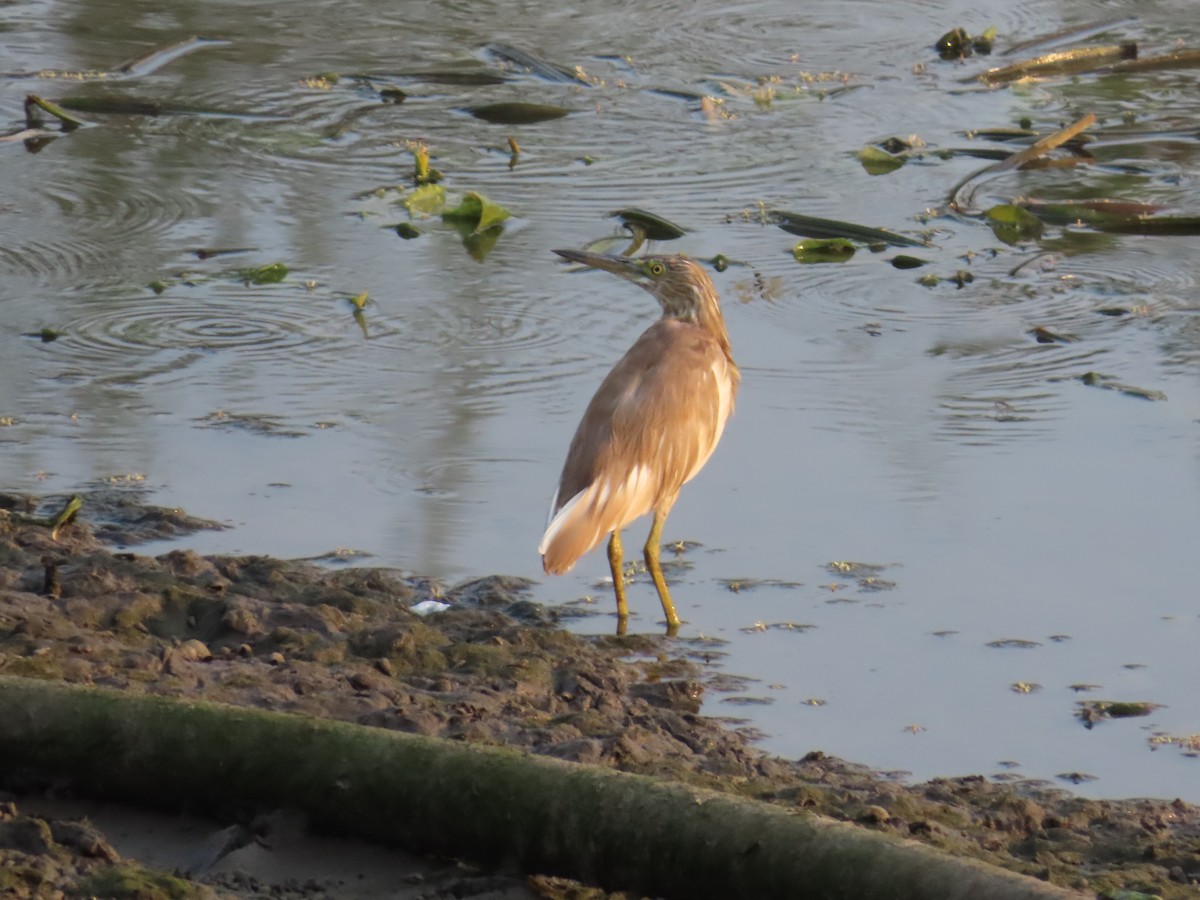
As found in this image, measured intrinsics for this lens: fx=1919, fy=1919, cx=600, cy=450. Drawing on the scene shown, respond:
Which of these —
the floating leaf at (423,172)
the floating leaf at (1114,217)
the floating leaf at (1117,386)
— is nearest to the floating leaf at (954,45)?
the floating leaf at (1114,217)

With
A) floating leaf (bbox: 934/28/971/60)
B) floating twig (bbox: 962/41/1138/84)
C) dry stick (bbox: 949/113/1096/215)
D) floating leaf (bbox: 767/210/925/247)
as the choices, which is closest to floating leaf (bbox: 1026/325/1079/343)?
floating leaf (bbox: 767/210/925/247)

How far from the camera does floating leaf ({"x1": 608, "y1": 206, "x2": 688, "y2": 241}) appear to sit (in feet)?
27.6

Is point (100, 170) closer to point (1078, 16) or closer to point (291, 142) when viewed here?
point (291, 142)

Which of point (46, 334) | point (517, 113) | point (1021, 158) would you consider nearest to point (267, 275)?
point (46, 334)

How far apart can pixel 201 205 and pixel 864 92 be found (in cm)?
394

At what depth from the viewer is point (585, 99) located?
34.7 feet

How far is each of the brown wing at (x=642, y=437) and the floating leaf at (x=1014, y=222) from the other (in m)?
2.95

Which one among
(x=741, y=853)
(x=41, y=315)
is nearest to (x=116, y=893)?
(x=741, y=853)

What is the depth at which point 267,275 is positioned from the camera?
7809 millimetres

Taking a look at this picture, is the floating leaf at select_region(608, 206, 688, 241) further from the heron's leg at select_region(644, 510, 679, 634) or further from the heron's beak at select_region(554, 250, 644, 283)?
the heron's leg at select_region(644, 510, 679, 634)

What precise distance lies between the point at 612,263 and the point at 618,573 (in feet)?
4.09

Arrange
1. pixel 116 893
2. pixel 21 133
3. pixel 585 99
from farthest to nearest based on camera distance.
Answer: pixel 585 99, pixel 21 133, pixel 116 893

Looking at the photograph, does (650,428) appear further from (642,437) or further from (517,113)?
(517,113)

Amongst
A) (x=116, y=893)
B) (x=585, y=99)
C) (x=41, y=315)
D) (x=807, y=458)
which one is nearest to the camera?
(x=116, y=893)
